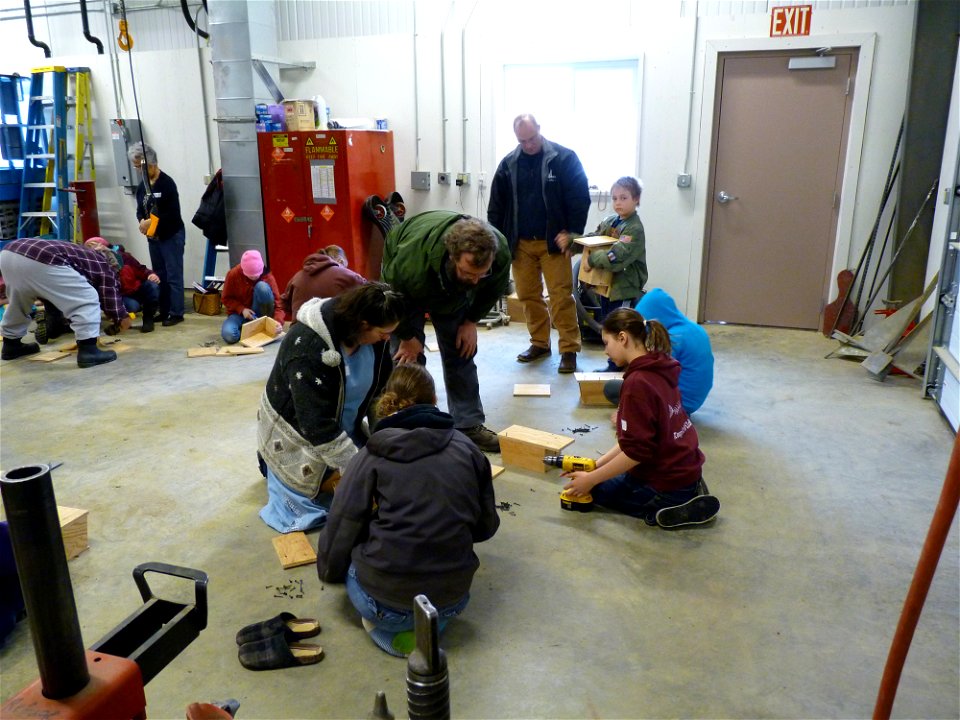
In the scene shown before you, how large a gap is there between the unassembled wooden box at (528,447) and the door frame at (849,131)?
139 inches

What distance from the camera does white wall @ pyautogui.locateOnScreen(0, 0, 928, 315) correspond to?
6.23 meters

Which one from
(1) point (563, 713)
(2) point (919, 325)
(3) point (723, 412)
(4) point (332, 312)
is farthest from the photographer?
(2) point (919, 325)

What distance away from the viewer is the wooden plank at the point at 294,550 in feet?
9.89

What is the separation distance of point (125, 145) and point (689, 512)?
7.36 meters

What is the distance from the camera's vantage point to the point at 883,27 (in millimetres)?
6012

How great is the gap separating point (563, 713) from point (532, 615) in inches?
19.6

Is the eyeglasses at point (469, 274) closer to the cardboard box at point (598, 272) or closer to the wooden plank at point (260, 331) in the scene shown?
the cardboard box at point (598, 272)

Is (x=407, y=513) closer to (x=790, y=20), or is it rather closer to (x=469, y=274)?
(x=469, y=274)

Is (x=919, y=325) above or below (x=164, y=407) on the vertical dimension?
above

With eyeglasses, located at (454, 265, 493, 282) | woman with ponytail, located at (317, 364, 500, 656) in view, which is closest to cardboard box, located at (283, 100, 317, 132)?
eyeglasses, located at (454, 265, 493, 282)

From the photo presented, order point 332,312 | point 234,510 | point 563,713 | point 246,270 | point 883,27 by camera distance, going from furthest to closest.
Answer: point 246,270 < point 883,27 < point 234,510 < point 332,312 < point 563,713

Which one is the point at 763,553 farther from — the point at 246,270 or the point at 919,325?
the point at 246,270

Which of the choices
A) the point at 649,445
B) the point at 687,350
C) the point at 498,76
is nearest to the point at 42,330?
the point at 498,76

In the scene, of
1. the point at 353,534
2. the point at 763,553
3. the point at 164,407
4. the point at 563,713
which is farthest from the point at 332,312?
the point at 164,407
